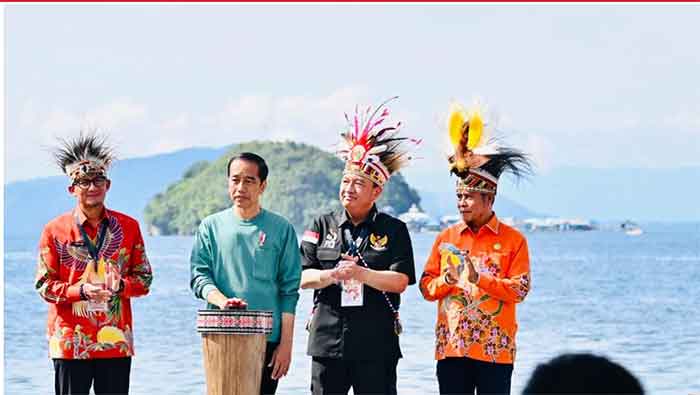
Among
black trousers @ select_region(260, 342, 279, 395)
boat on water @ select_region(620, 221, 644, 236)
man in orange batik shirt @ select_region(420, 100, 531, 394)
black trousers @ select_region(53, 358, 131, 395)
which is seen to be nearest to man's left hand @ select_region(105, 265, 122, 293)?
black trousers @ select_region(53, 358, 131, 395)

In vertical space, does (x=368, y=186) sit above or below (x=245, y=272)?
above

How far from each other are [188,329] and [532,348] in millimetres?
5225

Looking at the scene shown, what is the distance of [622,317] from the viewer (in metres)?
26.2

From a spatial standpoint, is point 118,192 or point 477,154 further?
point 118,192

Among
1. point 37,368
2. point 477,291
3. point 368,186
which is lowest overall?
point 37,368

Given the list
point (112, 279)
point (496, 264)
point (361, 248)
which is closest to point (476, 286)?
point (496, 264)

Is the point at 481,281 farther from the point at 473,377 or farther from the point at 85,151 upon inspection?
the point at 85,151

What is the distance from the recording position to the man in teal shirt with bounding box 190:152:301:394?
5777 millimetres

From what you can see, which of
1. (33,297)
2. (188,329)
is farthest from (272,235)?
(33,297)

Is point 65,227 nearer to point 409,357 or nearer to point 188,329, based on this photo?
point 409,357

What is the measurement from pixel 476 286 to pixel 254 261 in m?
0.98

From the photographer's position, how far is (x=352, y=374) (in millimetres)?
6039

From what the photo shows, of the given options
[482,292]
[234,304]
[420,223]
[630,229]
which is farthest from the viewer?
[630,229]

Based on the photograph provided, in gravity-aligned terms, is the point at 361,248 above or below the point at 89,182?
below
